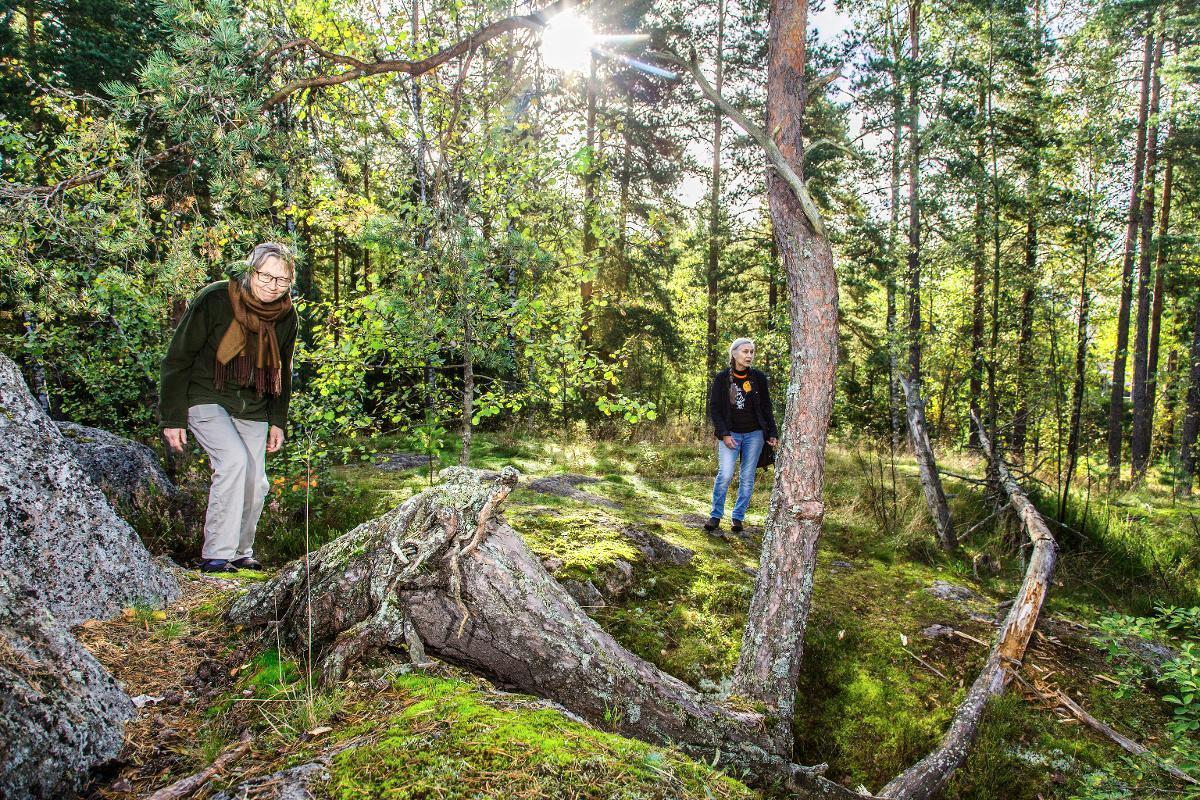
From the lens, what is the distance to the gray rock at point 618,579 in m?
4.40

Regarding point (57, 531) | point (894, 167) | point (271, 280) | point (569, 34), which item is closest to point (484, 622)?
point (57, 531)

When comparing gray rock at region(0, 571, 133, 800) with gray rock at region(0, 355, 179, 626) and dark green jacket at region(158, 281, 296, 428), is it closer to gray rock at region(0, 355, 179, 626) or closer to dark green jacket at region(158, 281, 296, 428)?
gray rock at region(0, 355, 179, 626)

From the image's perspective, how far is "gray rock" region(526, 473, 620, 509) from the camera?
278 inches

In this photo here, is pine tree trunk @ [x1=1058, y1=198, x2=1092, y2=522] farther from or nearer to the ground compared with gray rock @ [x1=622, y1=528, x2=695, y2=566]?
farther from the ground

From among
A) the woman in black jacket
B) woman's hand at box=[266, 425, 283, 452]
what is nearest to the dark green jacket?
woman's hand at box=[266, 425, 283, 452]

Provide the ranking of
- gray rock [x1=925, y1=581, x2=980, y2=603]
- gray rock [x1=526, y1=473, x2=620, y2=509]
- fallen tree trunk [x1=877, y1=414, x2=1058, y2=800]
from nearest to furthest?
fallen tree trunk [x1=877, y1=414, x2=1058, y2=800]
gray rock [x1=925, y1=581, x2=980, y2=603]
gray rock [x1=526, y1=473, x2=620, y2=509]

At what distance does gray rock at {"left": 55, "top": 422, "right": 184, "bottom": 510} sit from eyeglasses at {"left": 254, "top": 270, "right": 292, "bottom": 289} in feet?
7.66

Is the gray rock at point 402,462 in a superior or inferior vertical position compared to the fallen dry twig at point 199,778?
inferior

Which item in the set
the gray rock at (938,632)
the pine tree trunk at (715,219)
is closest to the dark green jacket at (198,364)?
the gray rock at (938,632)

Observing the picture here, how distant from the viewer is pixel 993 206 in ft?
24.7

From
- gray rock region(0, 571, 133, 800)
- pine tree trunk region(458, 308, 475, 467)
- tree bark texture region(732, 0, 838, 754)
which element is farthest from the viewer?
pine tree trunk region(458, 308, 475, 467)

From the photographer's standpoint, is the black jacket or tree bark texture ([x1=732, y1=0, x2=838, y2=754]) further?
the black jacket

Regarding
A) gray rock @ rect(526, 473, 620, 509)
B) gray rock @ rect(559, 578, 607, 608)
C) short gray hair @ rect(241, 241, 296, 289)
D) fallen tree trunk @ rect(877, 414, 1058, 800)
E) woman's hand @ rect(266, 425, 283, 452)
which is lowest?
fallen tree trunk @ rect(877, 414, 1058, 800)

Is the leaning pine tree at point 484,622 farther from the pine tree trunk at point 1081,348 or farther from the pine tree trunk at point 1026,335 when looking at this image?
the pine tree trunk at point 1026,335
